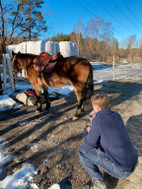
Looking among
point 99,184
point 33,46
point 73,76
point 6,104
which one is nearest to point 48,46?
point 33,46

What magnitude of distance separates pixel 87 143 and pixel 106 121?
1.34 feet

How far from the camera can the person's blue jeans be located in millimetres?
1289

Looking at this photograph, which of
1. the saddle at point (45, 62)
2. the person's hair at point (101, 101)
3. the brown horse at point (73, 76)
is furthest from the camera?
the saddle at point (45, 62)

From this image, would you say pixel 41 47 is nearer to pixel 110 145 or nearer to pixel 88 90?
pixel 88 90

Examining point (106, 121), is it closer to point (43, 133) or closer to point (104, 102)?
point (104, 102)

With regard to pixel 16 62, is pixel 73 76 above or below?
below

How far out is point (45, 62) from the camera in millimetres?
3475

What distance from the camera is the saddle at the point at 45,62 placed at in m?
3.37

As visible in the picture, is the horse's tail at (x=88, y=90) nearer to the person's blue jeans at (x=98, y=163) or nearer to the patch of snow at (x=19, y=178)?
the person's blue jeans at (x=98, y=163)

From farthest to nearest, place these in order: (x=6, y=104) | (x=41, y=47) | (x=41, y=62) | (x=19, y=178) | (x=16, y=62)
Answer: (x=41, y=47), (x=6, y=104), (x=16, y=62), (x=41, y=62), (x=19, y=178)

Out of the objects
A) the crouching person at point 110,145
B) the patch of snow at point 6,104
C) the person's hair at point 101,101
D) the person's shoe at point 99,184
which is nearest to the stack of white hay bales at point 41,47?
the patch of snow at point 6,104

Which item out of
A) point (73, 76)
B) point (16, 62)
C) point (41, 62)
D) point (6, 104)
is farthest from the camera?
point (6, 104)

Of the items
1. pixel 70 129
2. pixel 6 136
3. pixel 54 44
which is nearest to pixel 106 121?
pixel 70 129

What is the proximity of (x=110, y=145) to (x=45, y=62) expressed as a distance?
2921 mm
